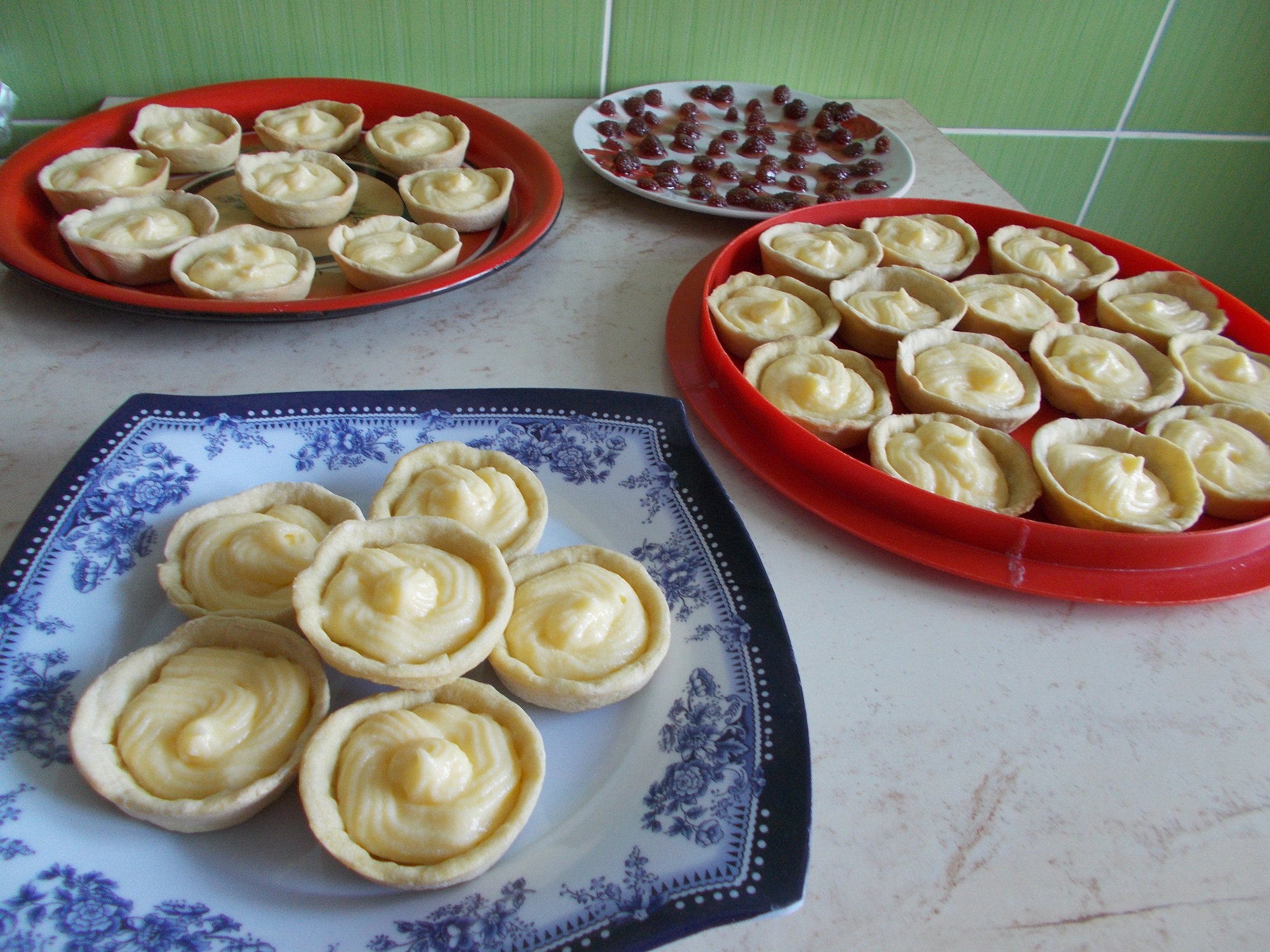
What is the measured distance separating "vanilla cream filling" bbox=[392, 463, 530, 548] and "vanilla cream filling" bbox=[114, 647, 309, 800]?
268 millimetres

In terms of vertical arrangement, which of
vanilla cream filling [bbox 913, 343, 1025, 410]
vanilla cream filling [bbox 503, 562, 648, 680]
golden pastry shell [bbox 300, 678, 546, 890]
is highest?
vanilla cream filling [bbox 913, 343, 1025, 410]

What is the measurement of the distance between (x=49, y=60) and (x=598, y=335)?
5.25 ft

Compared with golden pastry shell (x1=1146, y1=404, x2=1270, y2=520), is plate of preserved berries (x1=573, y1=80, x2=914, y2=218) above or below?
above

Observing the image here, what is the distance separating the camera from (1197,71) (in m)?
2.57

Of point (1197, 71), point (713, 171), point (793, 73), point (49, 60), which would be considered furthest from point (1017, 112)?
point (49, 60)

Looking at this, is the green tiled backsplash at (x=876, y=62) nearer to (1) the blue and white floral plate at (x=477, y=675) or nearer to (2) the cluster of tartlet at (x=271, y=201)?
(2) the cluster of tartlet at (x=271, y=201)

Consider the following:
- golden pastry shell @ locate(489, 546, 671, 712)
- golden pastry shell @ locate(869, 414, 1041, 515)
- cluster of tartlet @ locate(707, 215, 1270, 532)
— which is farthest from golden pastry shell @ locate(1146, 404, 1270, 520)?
golden pastry shell @ locate(489, 546, 671, 712)

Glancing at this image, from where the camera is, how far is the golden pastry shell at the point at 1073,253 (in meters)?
1.70

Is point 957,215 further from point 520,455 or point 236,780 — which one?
point 236,780

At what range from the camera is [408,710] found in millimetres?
916

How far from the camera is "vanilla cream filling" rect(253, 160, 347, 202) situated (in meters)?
1.71

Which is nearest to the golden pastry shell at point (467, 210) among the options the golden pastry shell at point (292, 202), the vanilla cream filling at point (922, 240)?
the golden pastry shell at point (292, 202)

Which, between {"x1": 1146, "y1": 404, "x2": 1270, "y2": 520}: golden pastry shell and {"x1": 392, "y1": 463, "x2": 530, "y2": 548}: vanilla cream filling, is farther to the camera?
{"x1": 1146, "y1": 404, "x2": 1270, "y2": 520}: golden pastry shell

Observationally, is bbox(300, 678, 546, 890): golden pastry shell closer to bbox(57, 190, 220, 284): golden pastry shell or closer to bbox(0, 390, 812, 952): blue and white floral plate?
bbox(0, 390, 812, 952): blue and white floral plate
